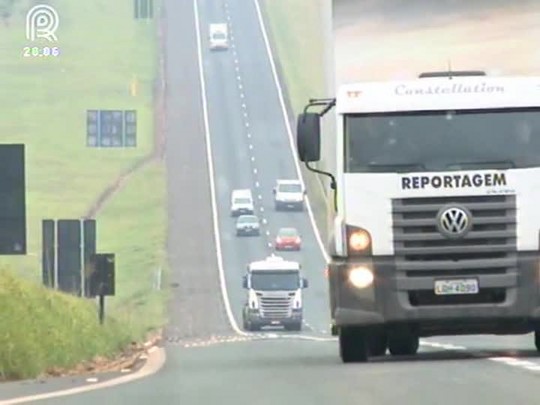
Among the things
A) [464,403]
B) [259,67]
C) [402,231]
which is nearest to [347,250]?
[402,231]

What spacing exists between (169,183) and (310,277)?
4.46 meters

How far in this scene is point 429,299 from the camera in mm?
19984

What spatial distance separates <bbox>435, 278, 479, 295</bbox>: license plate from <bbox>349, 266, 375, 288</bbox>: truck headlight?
67 centimetres

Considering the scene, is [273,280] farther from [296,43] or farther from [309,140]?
[309,140]

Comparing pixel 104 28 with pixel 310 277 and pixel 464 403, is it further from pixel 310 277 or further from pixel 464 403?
pixel 464 403

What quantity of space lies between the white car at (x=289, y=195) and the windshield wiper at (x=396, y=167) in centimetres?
2396

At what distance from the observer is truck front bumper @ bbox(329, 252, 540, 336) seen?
1978 centimetres

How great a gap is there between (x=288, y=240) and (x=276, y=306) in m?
2.65

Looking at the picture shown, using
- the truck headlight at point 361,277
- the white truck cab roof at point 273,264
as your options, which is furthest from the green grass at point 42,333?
the white truck cab roof at point 273,264

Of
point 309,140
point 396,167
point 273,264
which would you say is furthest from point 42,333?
point 273,264

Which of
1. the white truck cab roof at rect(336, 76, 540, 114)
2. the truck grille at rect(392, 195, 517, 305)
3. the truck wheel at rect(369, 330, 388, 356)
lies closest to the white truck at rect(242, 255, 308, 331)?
the truck wheel at rect(369, 330, 388, 356)

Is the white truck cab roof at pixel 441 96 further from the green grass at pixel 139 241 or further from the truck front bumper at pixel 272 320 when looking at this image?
the truck front bumper at pixel 272 320

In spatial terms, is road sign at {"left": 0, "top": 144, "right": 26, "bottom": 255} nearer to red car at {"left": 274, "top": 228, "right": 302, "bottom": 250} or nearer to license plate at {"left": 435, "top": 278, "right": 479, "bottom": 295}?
license plate at {"left": 435, "top": 278, "right": 479, "bottom": 295}

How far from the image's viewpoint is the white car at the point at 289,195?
1837 inches
